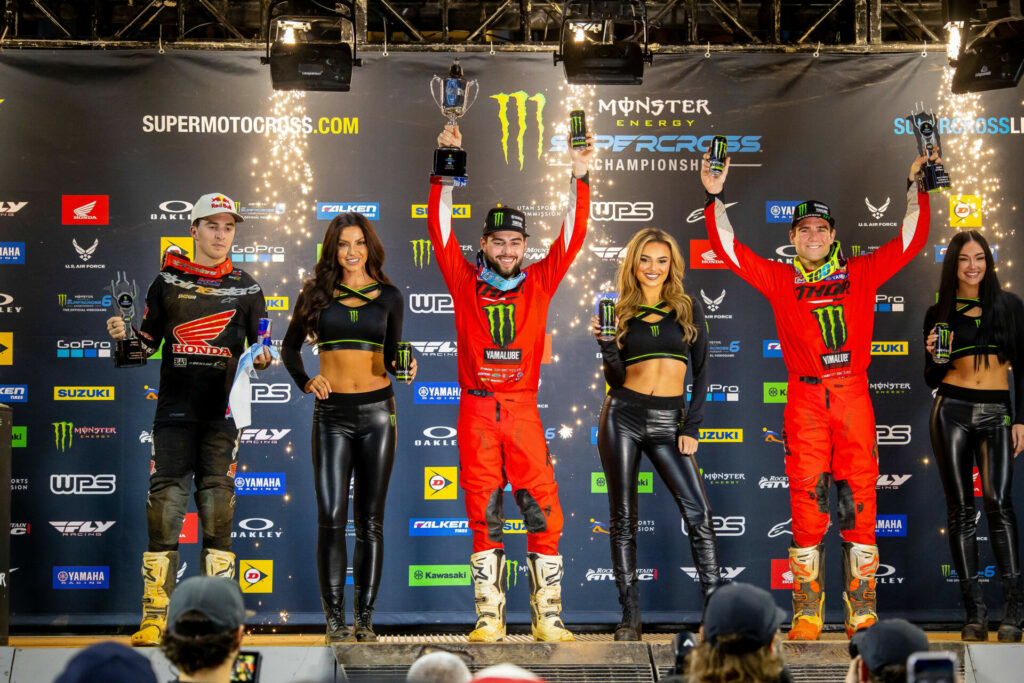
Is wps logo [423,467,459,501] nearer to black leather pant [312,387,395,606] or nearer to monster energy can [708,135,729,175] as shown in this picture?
black leather pant [312,387,395,606]

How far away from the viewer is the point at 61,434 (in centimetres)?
578

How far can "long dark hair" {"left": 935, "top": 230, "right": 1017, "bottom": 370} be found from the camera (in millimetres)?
5027

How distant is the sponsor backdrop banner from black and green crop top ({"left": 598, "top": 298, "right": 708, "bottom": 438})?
4.07 ft

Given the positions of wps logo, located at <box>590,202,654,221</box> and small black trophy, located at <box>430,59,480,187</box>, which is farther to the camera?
wps logo, located at <box>590,202,654,221</box>

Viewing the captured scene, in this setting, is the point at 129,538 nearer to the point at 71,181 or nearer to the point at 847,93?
the point at 71,181

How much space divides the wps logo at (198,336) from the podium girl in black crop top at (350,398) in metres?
0.33

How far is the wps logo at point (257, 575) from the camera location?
575 cm

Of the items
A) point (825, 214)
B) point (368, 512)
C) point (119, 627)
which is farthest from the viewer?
point (119, 627)

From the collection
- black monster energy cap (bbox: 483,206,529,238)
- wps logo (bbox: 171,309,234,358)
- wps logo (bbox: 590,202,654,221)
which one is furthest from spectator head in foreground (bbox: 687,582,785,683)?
wps logo (bbox: 590,202,654,221)

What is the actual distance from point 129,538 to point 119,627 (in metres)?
0.51

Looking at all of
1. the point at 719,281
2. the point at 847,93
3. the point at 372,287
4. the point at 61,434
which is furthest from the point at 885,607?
the point at 61,434

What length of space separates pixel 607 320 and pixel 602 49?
5.90 feet

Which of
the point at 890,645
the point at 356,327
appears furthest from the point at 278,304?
the point at 890,645

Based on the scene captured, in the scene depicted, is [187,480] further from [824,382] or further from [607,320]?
[824,382]
